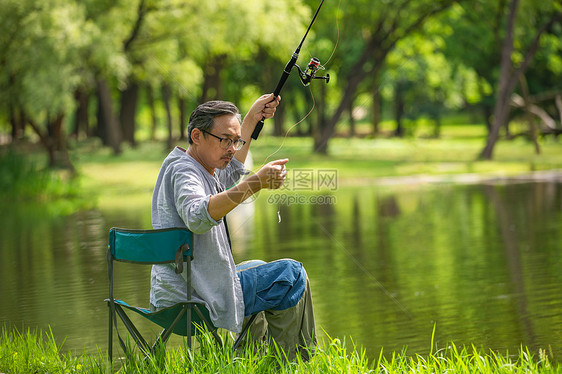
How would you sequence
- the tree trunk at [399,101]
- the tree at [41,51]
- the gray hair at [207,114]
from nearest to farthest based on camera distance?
1. the gray hair at [207,114]
2. the tree at [41,51]
3. the tree trunk at [399,101]

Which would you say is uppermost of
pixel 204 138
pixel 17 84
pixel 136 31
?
pixel 136 31

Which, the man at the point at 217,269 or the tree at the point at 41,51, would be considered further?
the tree at the point at 41,51

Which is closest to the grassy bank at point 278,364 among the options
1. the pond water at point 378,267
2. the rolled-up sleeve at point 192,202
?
the rolled-up sleeve at point 192,202

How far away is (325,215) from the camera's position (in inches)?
539

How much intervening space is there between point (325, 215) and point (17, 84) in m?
10.1

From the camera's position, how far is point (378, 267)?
8250mm

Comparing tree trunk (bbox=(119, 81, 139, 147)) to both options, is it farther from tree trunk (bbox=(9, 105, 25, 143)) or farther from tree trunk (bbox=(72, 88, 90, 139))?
tree trunk (bbox=(9, 105, 25, 143))

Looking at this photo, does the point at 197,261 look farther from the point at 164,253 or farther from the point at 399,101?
the point at 399,101

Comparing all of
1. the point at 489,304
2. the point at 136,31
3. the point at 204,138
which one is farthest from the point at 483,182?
the point at 204,138

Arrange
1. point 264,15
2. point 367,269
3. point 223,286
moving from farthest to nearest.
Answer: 1. point 264,15
2. point 367,269
3. point 223,286

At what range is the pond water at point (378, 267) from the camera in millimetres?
5668

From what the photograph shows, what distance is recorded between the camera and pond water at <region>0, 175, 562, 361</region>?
5.67m

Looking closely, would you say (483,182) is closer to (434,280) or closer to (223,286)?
(434,280)

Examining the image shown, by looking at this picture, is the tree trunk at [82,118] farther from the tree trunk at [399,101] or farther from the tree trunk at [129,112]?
the tree trunk at [399,101]
